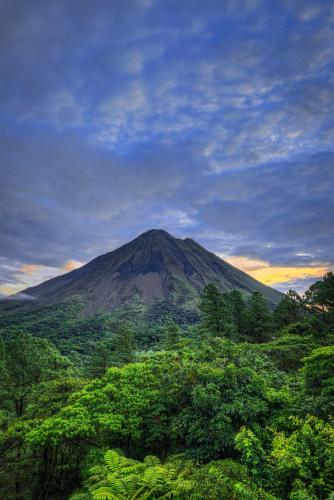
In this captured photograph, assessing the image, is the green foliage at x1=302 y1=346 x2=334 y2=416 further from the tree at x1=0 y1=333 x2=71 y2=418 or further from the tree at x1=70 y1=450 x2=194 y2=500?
the tree at x1=0 y1=333 x2=71 y2=418

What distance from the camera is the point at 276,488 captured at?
7.31 meters

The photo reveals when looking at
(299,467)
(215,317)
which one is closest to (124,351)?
(215,317)

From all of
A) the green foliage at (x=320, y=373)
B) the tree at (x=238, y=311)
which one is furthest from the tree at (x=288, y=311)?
the green foliage at (x=320, y=373)

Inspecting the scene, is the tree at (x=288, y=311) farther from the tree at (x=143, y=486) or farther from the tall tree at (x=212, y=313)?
the tree at (x=143, y=486)

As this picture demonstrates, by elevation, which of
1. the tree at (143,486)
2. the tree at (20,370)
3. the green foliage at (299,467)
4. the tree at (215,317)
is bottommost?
the tree at (20,370)

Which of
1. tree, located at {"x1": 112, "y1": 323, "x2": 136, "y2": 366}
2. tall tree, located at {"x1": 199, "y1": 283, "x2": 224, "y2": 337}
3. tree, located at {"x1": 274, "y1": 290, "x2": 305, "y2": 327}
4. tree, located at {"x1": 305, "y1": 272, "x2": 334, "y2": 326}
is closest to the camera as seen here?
tree, located at {"x1": 112, "y1": 323, "x2": 136, "y2": 366}

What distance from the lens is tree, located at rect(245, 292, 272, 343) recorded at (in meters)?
50.6

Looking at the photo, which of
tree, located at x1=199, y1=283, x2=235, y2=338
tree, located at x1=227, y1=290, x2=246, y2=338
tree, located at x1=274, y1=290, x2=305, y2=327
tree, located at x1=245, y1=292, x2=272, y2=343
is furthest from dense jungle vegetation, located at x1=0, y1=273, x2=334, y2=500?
tree, located at x1=274, y1=290, x2=305, y2=327

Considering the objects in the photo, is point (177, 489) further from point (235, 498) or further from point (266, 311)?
point (266, 311)

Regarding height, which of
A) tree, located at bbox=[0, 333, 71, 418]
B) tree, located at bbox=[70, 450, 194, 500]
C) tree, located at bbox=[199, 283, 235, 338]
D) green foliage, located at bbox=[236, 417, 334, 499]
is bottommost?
tree, located at bbox=[0, 333, 71, 418]

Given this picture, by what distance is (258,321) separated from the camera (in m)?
51.2

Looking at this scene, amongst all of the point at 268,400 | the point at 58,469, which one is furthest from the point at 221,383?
the point at 58,469

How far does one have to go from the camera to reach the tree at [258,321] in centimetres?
5056

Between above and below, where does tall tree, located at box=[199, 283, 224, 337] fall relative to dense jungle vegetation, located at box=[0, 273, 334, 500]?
above
